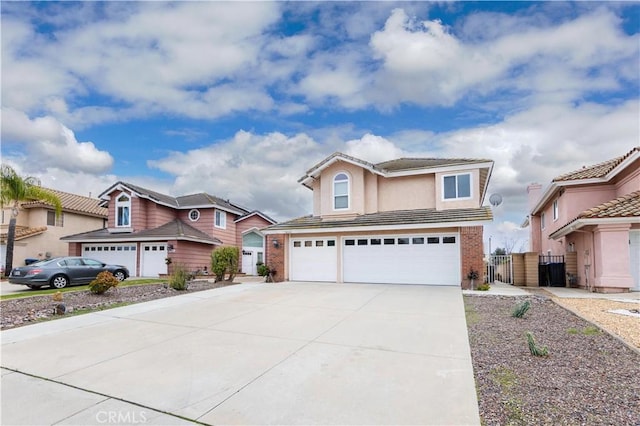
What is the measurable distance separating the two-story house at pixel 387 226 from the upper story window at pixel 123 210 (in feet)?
39.2

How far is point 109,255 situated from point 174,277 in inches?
510

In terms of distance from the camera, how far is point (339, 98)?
15.8m

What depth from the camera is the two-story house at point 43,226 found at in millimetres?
24016

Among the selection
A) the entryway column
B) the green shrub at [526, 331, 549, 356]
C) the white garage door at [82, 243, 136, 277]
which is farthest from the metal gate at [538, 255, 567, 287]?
the white garage door at [82, 243, 136, 277]

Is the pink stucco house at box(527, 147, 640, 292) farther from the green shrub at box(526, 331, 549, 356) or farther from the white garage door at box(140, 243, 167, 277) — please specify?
the white garage door at box(140, 243, 167, 277)

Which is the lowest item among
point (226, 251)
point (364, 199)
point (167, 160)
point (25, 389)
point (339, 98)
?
point (25, 389)

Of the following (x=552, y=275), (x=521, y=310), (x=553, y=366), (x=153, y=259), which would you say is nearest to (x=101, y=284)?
(x=153, y=259)

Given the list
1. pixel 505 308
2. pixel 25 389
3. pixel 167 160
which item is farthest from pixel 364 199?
pixel 25 389

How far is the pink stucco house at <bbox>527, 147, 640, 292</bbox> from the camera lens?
1263 centimetres

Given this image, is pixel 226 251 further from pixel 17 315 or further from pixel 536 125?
pixel 536 125

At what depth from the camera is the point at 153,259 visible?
73.9 feet

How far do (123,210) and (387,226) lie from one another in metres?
18.6

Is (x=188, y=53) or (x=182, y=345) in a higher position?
(x=188, y=53)

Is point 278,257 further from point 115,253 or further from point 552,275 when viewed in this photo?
point 552,275
